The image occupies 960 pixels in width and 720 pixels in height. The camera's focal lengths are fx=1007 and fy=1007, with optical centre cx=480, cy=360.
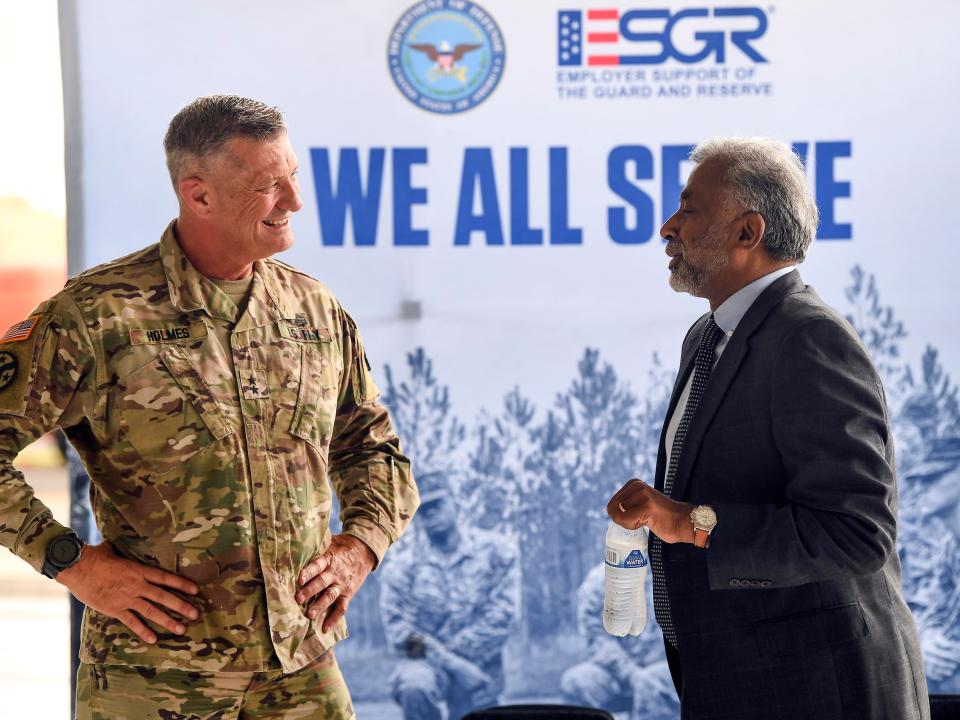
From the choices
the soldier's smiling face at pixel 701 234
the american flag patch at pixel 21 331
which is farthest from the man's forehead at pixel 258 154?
the soldier's smiling face at pixel 701 234

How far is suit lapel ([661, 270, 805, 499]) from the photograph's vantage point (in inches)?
71.5

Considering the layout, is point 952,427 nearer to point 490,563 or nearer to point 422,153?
point 490,563

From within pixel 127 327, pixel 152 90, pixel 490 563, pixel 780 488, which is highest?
pixel 152 90

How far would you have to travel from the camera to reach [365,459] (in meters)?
2.03

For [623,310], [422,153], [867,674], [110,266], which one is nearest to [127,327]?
[110,266]

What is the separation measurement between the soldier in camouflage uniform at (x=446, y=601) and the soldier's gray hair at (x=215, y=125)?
161cm

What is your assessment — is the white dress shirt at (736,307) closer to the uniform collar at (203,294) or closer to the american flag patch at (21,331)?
the uniform collar at (203,294)

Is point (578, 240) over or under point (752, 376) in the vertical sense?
over

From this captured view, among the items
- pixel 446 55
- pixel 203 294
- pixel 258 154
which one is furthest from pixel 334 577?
pixel 446 55

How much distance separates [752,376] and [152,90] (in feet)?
7.20

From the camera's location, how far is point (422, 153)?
3.12 metres

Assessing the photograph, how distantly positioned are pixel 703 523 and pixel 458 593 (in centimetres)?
159

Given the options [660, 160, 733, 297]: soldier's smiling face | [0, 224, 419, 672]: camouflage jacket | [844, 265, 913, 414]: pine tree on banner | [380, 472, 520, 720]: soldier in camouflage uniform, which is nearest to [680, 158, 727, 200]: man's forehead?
[660, 160, 733, 297]: soldier's smiling face

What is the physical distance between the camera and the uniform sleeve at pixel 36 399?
1.65 m
